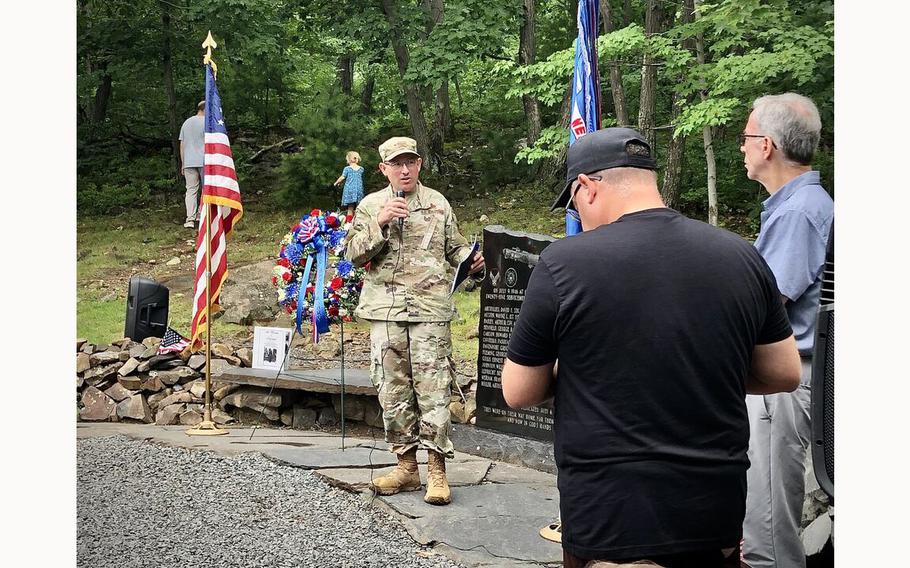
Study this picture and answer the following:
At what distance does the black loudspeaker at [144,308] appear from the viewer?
9.31m

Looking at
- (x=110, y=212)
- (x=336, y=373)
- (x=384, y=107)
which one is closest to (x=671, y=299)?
(x=336, y=373)

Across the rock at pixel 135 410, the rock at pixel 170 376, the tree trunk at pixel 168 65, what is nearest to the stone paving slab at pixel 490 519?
the rock at pixel 135 410

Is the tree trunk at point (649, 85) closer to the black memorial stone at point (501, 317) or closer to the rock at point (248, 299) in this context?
the rock at point (248, 299)

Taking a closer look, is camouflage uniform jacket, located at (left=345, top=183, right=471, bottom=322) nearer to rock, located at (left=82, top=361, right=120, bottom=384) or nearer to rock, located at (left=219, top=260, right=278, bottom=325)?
rock, located at (left=82, top=361, right=120, bottom=384)

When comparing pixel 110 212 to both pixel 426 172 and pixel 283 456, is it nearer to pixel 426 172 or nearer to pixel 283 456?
pixel 426 172

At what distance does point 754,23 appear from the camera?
31.2 feet

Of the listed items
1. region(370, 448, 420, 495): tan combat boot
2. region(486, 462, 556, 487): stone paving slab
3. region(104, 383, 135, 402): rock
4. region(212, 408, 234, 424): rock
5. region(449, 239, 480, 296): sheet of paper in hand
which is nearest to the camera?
region(449, 239, 480, 296): sheet of paper in hand

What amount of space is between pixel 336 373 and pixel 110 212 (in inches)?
391

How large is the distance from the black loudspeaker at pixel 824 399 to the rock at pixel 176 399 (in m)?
6.99

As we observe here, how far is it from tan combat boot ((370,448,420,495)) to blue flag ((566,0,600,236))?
1.50 metres

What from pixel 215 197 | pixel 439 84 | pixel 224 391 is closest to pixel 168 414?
pixel 224 391

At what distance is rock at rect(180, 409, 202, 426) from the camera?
796cm

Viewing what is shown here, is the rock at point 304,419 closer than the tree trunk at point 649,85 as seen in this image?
Yes

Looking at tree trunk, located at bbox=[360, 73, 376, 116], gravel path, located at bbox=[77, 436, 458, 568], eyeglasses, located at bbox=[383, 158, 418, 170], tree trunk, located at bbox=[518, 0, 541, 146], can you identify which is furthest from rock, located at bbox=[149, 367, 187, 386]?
tree trunk, located at bbox=[360, 73, 376, 116]
